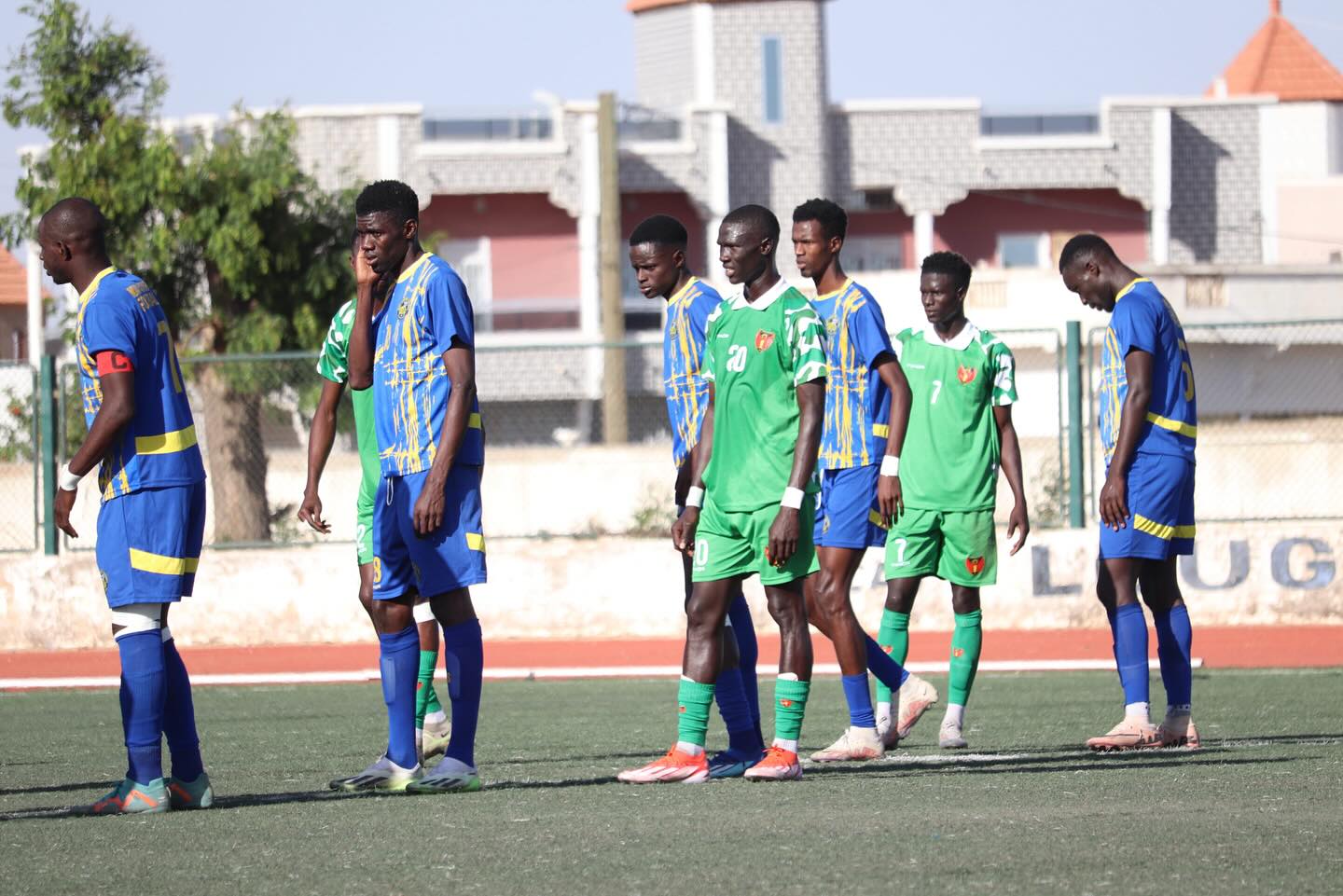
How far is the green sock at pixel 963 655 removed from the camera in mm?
8711

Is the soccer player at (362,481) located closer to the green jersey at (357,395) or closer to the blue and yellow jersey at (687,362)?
the green jersey at (357,395)

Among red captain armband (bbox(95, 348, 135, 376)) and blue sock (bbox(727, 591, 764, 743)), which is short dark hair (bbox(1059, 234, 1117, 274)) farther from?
red captain armband (bbox(95, 348, 135, 376))

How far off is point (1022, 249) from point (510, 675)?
1471 inches

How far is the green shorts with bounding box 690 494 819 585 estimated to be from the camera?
6934mm

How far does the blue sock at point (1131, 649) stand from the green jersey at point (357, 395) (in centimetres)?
327

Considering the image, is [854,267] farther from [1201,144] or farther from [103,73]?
[103,73]

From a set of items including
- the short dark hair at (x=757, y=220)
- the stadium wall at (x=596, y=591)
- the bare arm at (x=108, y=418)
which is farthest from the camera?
the stadium wall at (x=596, y=591)

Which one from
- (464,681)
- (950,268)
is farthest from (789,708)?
(950,268)

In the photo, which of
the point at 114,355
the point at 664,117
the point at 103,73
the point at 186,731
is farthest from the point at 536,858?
the point at 664,117

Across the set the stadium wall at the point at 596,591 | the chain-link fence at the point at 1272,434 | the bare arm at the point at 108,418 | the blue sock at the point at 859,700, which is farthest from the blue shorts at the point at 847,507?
the chain-link fence at the point at 1272,434

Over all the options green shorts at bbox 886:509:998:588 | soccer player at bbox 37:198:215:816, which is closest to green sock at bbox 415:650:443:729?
soccer player at bbox 37:198:215:816

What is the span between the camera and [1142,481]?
8.30 metres

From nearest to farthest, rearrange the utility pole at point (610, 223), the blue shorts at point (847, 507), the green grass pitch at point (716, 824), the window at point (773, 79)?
the green grass pitch at point (716, 824) → the blue shorts at point (847, 507) → the utility pole at point (610, 223) → the window at point (773, 79)

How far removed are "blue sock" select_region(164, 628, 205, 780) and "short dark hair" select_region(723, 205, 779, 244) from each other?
8.34ft
